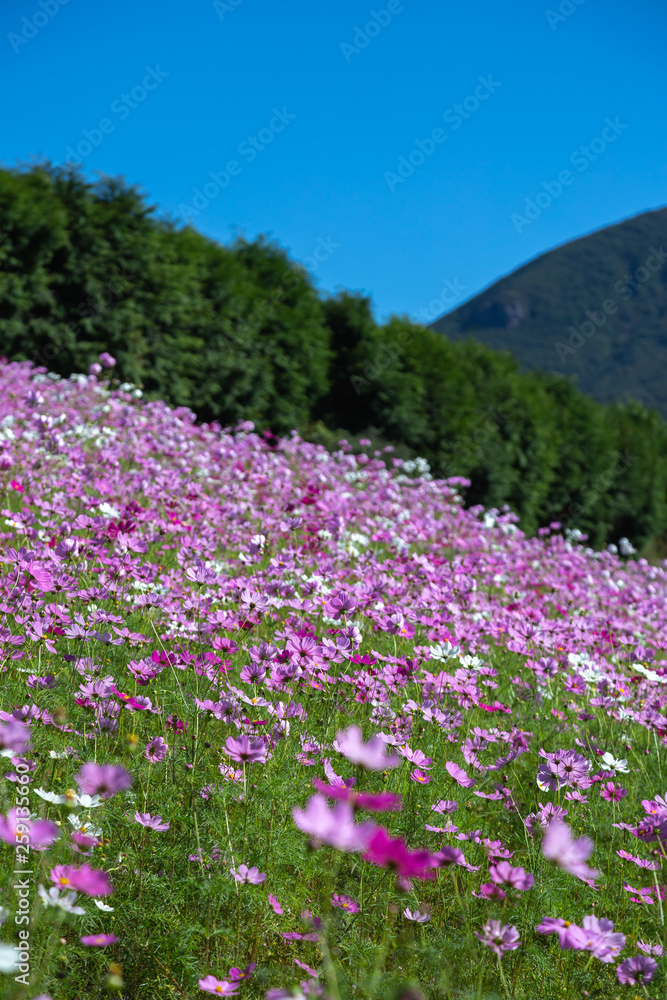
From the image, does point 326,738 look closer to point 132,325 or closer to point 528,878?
point 528,878

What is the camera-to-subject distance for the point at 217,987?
138cm

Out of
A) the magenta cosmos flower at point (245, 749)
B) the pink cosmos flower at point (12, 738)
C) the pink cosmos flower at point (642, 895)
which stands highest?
the magenta cosmos flower at point (245, 749)

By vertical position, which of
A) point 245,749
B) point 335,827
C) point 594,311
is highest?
point 594,311

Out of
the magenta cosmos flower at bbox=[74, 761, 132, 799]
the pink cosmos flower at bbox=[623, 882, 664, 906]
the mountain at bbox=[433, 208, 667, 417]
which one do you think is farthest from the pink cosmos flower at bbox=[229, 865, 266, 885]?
the mountain at bbox=[433, 208, 667, 417]

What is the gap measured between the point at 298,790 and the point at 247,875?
1.54ft

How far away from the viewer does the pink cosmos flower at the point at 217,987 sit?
1.35 meters

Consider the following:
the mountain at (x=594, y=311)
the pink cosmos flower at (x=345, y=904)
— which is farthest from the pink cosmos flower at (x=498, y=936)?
the mountain at (x=594, y=311)

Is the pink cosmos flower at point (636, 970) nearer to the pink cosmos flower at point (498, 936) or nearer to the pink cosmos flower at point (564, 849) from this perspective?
the pink cosmos flower at point (498, 936)

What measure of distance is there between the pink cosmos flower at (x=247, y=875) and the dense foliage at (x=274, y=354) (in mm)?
8603

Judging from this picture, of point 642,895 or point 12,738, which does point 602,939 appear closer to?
point 642,895

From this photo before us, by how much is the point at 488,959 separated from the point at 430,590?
1.66m

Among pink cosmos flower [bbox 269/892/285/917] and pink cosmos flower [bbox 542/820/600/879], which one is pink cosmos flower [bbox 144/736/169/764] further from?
pink cosmos flower [bbox 542/820/600/879]

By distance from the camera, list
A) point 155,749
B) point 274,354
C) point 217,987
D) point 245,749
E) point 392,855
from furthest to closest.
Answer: point 274,354, point 155,749, point 245,749, point 217,987, point 392,855

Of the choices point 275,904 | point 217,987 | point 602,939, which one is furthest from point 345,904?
point 602,939
